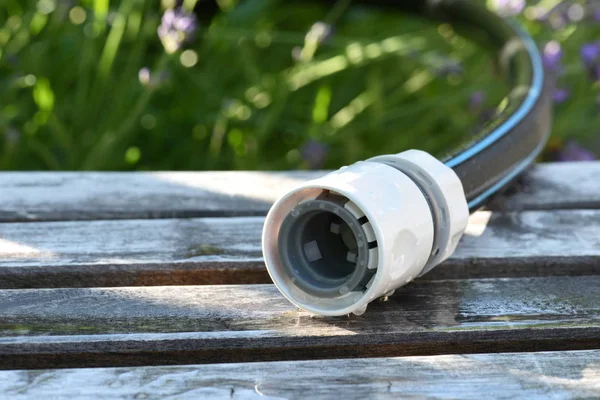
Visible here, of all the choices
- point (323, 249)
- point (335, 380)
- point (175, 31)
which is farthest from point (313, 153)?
point (335, 380)

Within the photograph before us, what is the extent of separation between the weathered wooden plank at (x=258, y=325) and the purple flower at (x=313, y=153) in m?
0.96

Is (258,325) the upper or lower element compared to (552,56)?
lower

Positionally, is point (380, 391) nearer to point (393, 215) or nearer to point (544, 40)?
point (393, 215)

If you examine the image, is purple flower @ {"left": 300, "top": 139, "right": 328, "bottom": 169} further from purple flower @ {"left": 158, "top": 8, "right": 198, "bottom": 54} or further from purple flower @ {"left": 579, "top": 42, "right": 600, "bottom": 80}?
purple flower @ {"left": 579, "top": 42, "right": 600, "bottom": 80}

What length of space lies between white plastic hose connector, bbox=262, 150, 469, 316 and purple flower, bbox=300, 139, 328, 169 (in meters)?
1.01

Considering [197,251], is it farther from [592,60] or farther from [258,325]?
[592,60]

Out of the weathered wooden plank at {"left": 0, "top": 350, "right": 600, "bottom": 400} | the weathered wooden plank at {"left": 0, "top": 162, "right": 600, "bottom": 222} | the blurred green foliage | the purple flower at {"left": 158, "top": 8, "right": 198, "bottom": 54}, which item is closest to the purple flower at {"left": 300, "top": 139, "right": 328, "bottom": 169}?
the blurred green foliage

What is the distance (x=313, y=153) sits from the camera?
73.9 inches

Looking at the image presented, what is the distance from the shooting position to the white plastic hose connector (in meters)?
0.76

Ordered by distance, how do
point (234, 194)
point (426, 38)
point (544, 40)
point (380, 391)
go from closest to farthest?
point (380, 391), point (234, 194), point (544, 40), point (426, 38)

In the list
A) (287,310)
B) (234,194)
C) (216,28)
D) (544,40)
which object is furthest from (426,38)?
(287,310)

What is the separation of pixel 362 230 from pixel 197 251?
1.12 ft

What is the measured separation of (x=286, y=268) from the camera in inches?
32.7

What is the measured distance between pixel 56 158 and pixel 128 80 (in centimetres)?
28
